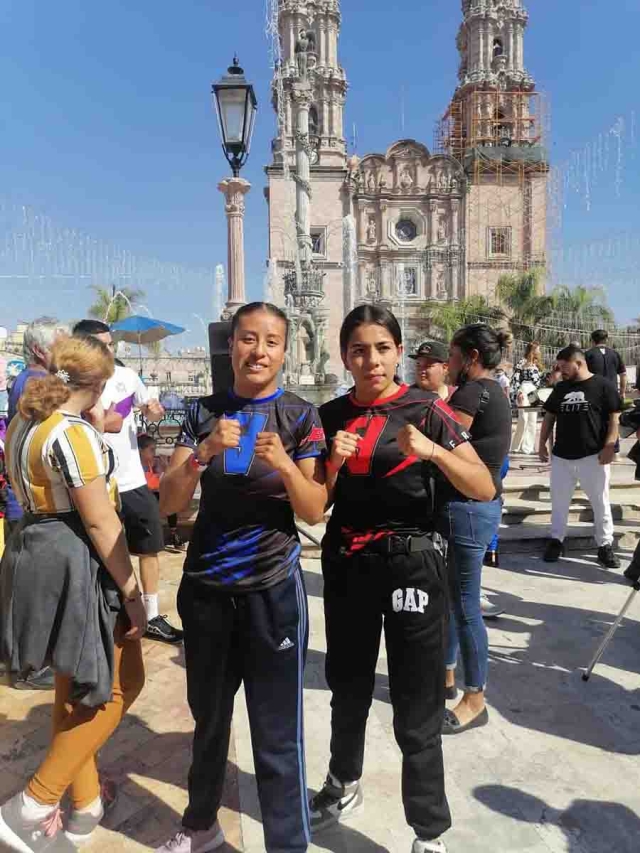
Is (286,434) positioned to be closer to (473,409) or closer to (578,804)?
(473,409)

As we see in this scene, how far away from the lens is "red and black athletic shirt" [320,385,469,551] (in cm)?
214

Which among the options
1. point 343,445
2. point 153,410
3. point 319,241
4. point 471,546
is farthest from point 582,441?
point 319,241

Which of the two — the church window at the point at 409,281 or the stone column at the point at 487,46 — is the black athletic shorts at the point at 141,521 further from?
the stone column at the point at 487,46

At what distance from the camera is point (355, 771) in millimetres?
2414

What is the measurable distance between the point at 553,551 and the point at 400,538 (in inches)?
169

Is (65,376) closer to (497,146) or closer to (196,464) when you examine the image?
(196,464)

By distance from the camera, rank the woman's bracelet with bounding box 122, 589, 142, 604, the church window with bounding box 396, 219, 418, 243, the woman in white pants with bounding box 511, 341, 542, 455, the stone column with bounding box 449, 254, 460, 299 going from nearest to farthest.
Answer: the woman's bracelet with bounding box 122, 589, 142, 604
the woman in white pants with bounding box 511, 341, 542, 455
the stone column with bounding box 449, 254, 460, 299
the church window with bounding box 396, 219, 418, 243

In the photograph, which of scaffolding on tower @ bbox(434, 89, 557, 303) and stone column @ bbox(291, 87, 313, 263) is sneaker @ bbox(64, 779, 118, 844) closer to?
stone column @ bbox(291, 87, 313, 263)

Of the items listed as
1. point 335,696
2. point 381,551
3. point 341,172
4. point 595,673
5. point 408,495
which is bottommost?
point 595,673

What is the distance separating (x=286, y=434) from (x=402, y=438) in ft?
1.29

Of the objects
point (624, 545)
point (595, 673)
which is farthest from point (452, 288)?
point (595, 673)

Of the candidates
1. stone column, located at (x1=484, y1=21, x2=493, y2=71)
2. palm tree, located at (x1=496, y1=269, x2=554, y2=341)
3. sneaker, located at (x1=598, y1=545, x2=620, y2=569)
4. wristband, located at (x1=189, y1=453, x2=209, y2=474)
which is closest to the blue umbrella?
sneaker, located at (x1=598, y1=545, x2=620, y2=569)

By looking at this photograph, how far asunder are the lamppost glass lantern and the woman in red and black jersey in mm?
4428

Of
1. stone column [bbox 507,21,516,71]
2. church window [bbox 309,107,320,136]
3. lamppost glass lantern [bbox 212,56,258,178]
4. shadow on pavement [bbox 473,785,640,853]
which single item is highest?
stone column [bbox 507,21,516,71]
